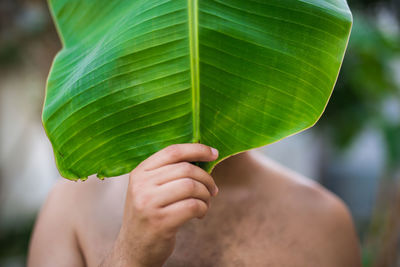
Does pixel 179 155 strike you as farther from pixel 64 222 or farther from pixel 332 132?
pixel 332 132

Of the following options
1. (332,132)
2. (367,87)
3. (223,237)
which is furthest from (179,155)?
(332,132)

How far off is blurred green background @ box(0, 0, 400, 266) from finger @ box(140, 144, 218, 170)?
5.38 feet

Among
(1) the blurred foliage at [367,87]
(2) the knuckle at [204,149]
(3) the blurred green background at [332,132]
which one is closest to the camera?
(2) the knuckle at [204,149]

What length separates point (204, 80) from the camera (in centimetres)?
45

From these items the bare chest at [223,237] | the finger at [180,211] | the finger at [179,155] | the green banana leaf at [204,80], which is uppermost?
the green banana leaf at [204,80]

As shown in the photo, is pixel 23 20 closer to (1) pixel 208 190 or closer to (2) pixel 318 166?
(1) pixel 208 190

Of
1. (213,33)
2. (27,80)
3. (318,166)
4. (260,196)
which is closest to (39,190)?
(27,80)

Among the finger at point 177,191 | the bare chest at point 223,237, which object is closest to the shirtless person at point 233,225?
the bare chest at point 223,237

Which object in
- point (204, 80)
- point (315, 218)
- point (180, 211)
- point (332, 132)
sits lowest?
point (332, 132)

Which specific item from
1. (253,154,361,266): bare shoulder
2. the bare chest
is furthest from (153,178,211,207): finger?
(253,154,361,266): bare shoulder

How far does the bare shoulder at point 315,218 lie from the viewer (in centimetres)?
75

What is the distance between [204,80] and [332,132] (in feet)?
11.4

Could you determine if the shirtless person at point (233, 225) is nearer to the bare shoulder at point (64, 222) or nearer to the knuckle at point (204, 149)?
the bare shoulder at point (64, 222)

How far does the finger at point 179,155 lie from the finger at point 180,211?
→ 1.7 inches
